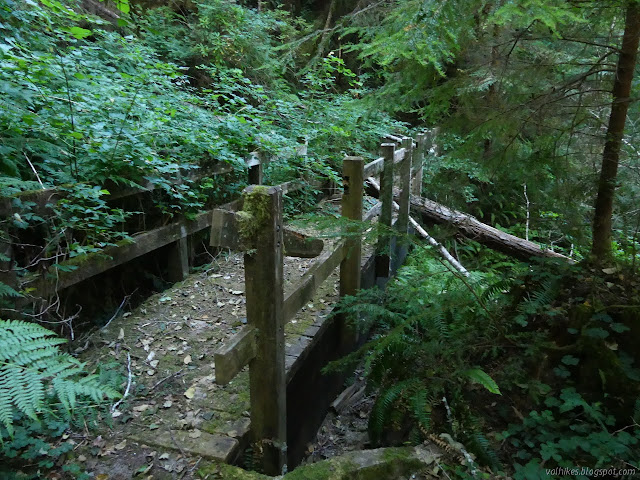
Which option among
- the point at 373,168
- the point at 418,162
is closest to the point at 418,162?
the point at 418,162

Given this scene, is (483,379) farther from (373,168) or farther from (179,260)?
(179,260)

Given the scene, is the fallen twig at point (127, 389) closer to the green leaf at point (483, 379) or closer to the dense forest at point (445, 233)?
the dense forest at point (445, 233)

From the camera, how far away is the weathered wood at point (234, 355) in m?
2.20

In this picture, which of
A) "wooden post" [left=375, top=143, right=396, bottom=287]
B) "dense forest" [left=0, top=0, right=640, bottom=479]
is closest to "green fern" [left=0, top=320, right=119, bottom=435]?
"dense forest" [left=0, top=0, right=640, bottom=479]

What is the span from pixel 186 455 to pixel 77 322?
1.89 metres

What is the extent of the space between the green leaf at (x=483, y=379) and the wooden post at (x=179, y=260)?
122 inches

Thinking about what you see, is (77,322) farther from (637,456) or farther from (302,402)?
(637,456)

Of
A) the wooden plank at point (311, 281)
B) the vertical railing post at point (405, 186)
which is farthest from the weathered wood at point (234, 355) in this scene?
the vertical railing post at point (405, 186)

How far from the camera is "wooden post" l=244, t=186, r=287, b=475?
7.93 ft

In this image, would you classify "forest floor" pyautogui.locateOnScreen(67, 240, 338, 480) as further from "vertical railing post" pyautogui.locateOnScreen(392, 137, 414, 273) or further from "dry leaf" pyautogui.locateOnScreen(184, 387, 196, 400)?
"vertical railing post" pyautogui.locateOnScreen(392, 137, 414, 273)

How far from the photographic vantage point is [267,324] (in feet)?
8.50

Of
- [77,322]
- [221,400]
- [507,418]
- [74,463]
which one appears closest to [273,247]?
[221,400]

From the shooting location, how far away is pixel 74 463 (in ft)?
7.73

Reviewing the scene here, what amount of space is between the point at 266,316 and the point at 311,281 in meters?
0.73
